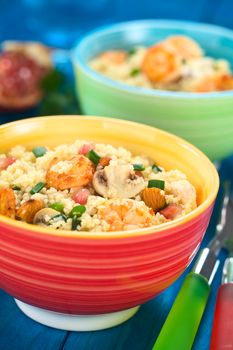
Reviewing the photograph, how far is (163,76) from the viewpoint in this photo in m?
1.68

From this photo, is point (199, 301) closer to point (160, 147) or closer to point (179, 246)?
point (179, 246)

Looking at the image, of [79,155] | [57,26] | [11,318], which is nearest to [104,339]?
[11,318]

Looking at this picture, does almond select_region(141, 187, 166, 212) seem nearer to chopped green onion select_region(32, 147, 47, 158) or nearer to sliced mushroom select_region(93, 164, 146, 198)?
sliced mushroom select_region(93, 164, 146, 198)

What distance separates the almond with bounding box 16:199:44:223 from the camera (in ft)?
3.49

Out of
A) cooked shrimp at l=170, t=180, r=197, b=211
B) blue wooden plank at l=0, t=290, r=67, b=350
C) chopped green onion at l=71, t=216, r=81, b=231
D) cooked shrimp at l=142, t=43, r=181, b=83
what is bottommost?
blue wooden plank at l=0, t=290, r=67, b=350

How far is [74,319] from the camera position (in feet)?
3.60

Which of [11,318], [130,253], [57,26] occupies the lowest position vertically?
[57,26]

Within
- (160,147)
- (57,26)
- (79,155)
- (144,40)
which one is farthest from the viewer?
(57,26)

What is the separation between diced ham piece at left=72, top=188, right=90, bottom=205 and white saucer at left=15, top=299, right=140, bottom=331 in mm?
198

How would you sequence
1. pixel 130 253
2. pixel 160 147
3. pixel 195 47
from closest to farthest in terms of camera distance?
pixel 130 253 < pixel 160 147 < pixel 195 47

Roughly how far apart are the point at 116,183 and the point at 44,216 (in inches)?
6.2

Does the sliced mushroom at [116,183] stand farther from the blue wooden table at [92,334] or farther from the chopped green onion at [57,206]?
the blue wooden table at [92,334]

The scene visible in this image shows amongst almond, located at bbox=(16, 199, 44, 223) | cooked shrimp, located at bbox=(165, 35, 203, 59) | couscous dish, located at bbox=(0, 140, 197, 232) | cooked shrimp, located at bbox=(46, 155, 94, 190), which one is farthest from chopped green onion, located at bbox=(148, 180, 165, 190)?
cooked shrimp, located at bbox=(165, 35, 203, 59)

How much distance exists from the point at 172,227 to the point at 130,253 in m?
0.08
